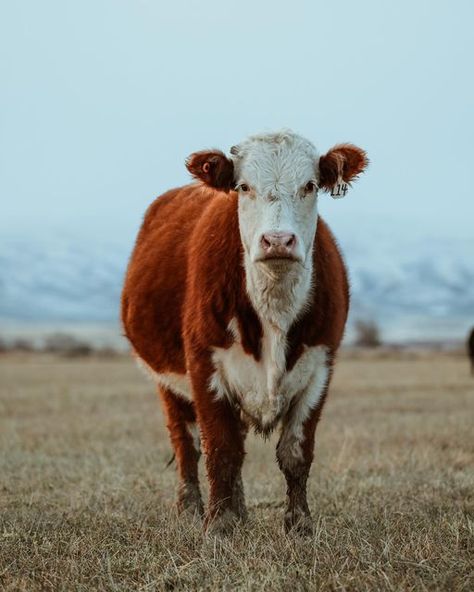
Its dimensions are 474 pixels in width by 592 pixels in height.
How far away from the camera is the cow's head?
561cm

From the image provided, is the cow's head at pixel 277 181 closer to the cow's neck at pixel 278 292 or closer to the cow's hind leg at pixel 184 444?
→ the cow's neck at pixel 278 292

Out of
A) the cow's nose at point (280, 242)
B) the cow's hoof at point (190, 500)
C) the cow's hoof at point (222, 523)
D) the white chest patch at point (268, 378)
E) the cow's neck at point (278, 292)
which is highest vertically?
the cow's nose at point (280, 242)

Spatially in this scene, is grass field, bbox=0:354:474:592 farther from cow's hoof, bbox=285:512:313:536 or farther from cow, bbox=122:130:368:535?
cow, bbox=122:130:368:535

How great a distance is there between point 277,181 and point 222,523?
2252 millimetres

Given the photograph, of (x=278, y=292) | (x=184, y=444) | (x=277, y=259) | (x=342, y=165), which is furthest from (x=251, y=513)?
(x=342, y=165)

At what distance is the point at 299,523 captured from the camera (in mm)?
6227

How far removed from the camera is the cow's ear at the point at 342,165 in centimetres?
619

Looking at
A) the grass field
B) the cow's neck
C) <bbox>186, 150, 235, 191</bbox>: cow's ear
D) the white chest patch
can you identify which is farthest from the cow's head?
the grass field

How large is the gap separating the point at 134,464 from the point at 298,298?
4.73 m

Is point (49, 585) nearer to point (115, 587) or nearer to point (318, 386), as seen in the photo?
point (115, 587)

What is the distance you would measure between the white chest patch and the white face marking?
61 cm

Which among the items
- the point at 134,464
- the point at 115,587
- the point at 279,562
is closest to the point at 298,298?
the point at 279,562

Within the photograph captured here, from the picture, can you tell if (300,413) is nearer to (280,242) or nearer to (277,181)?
(280,242)

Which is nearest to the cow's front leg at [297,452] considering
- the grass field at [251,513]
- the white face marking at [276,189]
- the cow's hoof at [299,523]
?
the cow's hoof at [299,523]
